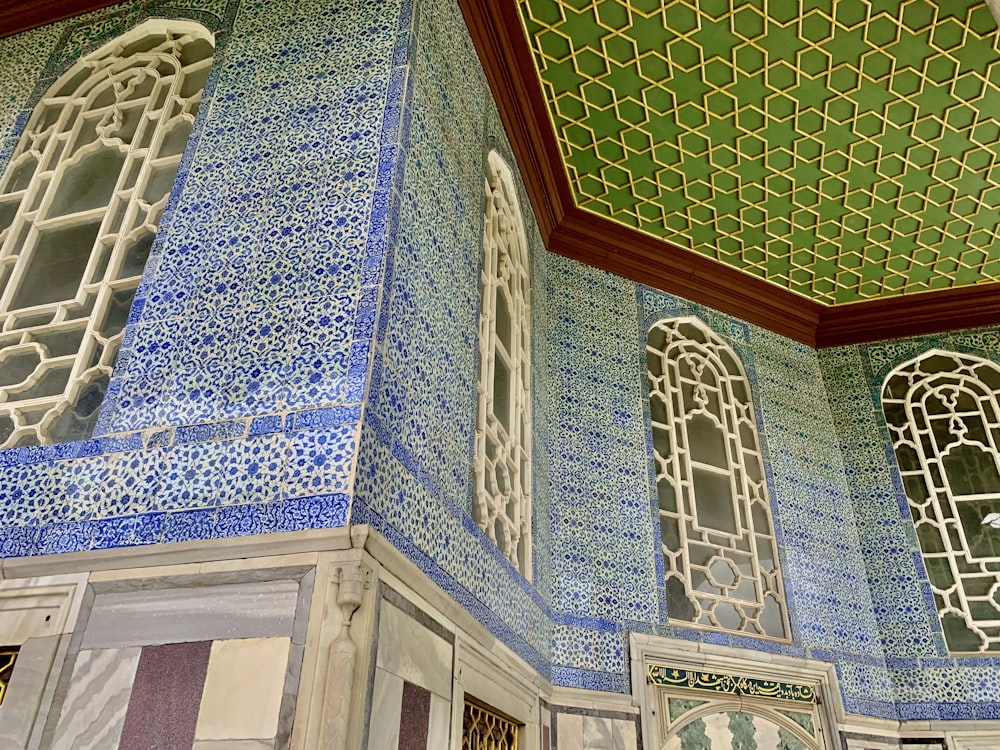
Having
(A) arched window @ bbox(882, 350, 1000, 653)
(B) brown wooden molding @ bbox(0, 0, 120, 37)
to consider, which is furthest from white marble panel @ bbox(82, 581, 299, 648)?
(A) arched window @ bbox(882, 350, 1000, 653)

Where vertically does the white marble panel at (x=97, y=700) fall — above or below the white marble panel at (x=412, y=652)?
below

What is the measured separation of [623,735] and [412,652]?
1.66m

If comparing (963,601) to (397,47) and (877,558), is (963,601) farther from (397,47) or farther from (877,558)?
(397,47)

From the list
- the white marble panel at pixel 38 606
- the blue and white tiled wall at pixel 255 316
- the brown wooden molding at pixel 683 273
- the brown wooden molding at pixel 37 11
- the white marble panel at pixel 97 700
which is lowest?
the white marble panel at pixel 97 700

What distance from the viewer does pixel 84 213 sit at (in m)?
3.09

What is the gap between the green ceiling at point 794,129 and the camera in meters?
3.73

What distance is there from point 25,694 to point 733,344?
156 inches

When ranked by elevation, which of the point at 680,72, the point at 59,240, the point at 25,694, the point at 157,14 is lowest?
the point at 25,694

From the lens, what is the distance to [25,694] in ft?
6.31

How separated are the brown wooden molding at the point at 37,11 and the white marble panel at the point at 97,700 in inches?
114

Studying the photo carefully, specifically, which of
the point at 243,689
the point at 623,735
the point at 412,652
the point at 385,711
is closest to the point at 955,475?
the point at 623,735

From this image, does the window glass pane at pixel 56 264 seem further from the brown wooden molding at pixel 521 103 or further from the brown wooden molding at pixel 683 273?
the brown wooden molding at pixel 683 273

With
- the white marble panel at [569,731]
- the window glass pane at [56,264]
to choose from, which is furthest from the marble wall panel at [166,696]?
the white marble panel at [569,731]

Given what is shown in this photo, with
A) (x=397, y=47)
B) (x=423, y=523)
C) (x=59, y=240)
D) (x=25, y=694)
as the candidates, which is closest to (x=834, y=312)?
(x=397, y=47)
